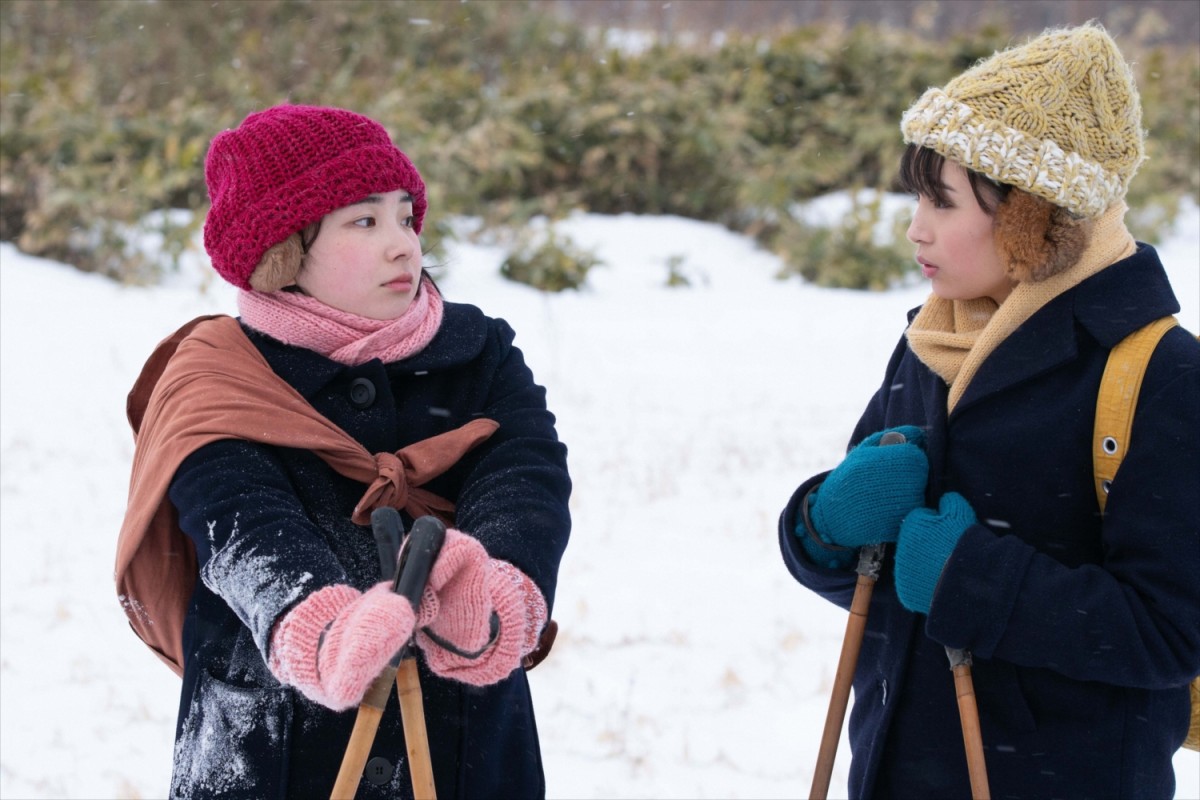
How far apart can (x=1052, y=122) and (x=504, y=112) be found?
314 inches

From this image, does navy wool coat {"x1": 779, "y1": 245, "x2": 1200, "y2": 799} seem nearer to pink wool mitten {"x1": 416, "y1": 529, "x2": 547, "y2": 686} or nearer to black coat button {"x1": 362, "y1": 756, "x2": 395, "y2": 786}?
pink wool mitten {"x1": 416, "y1": 529, "x2": 547, "y2": 686}

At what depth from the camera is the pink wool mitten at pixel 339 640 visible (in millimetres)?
1637

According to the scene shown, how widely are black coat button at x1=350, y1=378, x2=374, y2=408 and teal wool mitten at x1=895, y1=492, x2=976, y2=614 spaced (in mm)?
924

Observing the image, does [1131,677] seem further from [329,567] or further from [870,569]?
[329,567]

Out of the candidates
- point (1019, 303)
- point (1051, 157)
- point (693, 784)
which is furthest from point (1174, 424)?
point (693, 784)

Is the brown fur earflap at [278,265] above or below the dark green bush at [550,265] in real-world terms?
above

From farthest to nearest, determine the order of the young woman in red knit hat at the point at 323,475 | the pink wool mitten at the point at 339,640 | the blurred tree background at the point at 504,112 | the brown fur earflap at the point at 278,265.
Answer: the blurred tree background at the point at 504,112, the brown fur earflap at the point at 278,265, the young woman in red knit hat at the point at 323,475, the pink wool mitten at the point at 339,640

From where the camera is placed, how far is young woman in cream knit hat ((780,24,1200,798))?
181cm

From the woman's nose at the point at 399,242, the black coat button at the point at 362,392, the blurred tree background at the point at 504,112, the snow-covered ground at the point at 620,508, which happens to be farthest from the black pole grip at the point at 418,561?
the blurred tree background at the point at 504,112

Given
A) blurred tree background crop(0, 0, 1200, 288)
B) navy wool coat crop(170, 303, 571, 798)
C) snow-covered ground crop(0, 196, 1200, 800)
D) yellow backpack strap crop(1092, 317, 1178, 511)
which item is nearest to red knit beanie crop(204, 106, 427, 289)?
navy wool coat crop(170, 303, 571, 798)

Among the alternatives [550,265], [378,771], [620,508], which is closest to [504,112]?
[550,265]

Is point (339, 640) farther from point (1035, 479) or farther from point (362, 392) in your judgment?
point (1035, 479)

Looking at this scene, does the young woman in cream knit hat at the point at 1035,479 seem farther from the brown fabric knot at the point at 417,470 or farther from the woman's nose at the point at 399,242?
the woman's nose at the point at 399,242

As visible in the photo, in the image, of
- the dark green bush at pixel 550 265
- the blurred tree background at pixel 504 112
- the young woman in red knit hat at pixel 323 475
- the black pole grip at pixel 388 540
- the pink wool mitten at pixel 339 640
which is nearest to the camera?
the pink wool mitten at pixel 339 640
